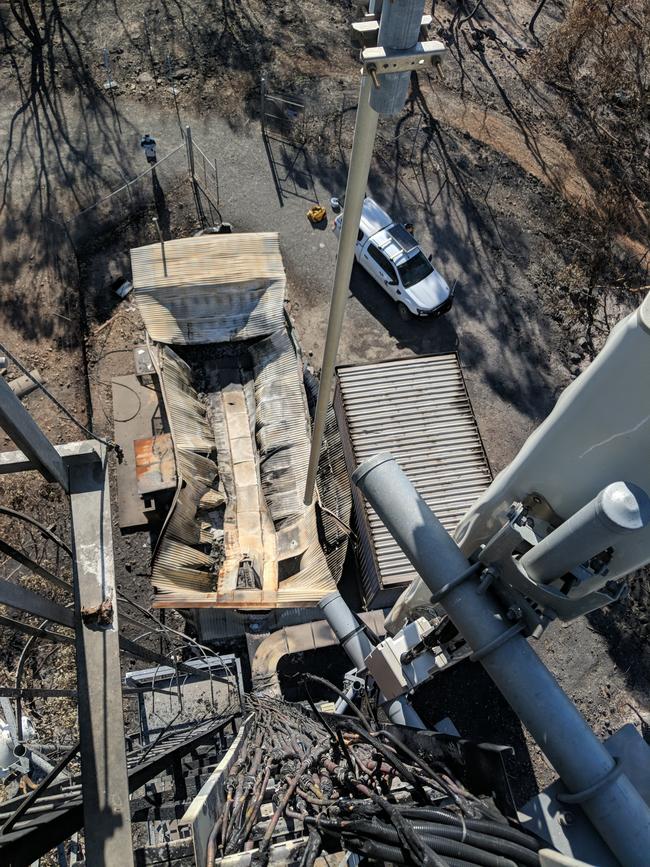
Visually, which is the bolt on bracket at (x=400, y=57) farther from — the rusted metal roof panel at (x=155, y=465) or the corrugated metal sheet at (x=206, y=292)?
the corrugated metal sheet at (x=206, y=292)

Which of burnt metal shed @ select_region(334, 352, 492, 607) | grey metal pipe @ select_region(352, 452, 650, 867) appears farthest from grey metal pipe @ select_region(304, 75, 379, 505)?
burnt metal shed @ select_region(334, 352, 492, 607)

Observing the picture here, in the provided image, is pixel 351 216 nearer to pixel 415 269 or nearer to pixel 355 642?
pixel 355 642

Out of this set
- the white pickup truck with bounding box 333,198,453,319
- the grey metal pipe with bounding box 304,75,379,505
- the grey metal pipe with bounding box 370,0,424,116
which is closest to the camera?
the grey metal pipe with bounding box 370,0,424,116

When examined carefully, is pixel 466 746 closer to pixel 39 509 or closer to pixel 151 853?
pixel 151 853

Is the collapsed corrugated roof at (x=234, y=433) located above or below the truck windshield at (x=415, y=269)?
below

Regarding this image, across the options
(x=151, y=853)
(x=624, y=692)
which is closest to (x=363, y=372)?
(x=624, y=692)

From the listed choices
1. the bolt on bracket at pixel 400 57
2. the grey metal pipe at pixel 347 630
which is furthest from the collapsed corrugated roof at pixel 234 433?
the bolt on bracket at pixel 400 57

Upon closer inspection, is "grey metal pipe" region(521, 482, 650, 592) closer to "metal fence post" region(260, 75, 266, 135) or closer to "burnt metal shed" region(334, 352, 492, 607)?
"burnt metal shed" region(334, 352, 492, 607)
